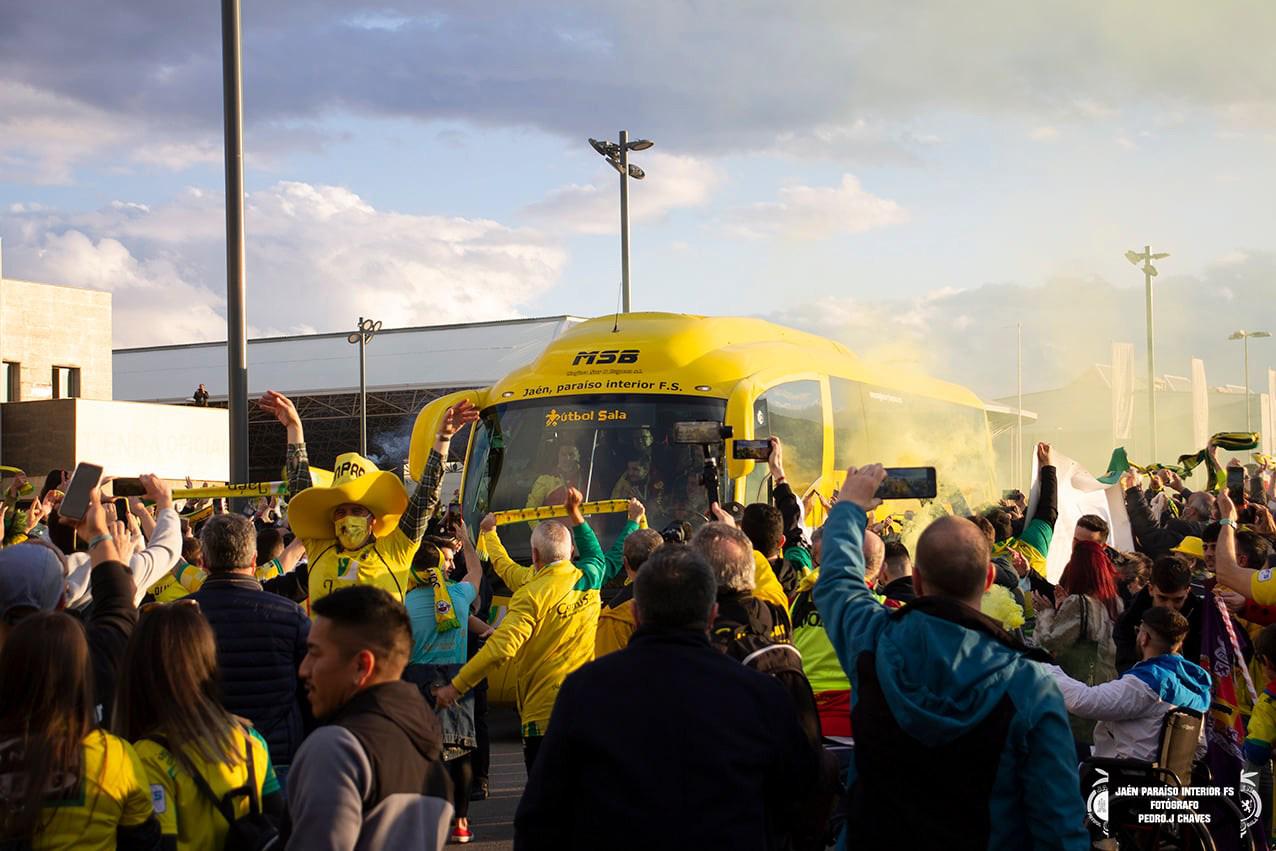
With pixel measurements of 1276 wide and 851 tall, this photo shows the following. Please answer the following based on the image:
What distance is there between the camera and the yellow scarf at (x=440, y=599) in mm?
8484

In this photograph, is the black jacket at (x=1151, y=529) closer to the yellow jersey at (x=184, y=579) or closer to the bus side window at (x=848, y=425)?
the bus side window at (x=848, y=425)

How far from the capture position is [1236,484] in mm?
14109

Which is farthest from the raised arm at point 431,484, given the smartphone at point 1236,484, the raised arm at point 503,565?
the smartphone at point 1236,484

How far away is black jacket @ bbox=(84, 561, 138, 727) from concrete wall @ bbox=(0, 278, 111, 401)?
3807 cm

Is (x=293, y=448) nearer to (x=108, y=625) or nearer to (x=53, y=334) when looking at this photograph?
(x=108, y=625)

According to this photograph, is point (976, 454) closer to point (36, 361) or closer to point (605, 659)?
point (605, 659)

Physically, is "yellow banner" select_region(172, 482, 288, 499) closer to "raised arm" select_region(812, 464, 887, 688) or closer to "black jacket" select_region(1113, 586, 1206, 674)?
"black jacket" select_region(1113, 586, 1206, 674)

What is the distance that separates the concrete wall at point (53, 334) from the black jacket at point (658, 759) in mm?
40317

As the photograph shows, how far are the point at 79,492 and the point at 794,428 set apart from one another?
960 centimetres

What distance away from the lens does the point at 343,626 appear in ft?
12.1

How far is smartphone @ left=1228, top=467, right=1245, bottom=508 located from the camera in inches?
500

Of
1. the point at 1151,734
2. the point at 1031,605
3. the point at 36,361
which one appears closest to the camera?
the point at 1151,734

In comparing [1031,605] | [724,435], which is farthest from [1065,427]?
[1031,605]

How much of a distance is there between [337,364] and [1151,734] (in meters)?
46.5
